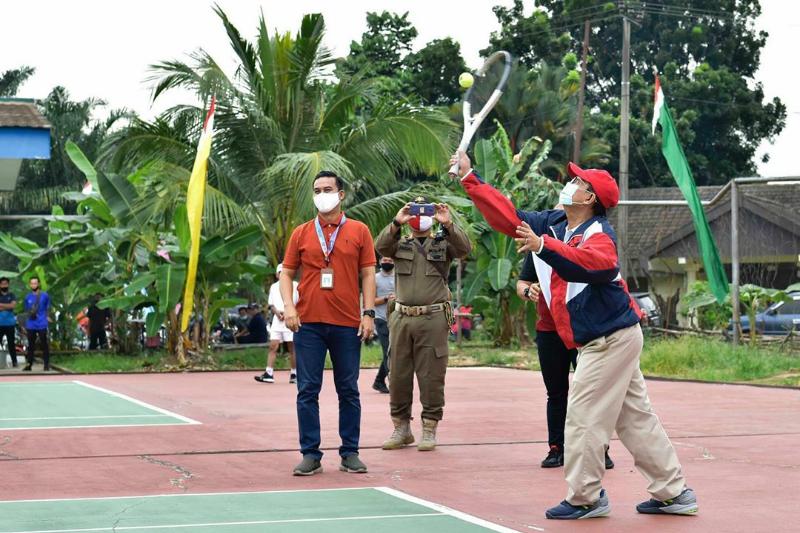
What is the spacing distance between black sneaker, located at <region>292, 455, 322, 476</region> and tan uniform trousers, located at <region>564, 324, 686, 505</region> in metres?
2.31

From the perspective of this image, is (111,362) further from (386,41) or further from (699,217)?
(386,41)

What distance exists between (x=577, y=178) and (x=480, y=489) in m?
2.18

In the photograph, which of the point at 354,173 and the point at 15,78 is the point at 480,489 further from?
the point at 15,78

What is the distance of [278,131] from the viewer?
81.3 feet

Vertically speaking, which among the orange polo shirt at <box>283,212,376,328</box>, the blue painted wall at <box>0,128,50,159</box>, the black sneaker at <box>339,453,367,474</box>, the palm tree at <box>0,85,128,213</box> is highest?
the palm tree at <box>0,85,128,213</box>

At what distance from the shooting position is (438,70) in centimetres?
5153

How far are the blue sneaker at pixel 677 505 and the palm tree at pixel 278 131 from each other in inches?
664

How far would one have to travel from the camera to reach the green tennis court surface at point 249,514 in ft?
22.4

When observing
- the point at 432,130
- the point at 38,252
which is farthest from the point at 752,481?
the point at 38,252

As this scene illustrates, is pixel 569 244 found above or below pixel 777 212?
below

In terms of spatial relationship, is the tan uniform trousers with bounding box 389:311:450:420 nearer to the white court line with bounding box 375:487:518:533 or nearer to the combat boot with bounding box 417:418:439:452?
the combat boot with bounding box 417:418:439:452

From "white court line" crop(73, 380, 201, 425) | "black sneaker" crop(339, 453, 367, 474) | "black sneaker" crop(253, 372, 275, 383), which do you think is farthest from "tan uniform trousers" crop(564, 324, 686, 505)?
"black sneaker" crop(253, 372, 275, 383)

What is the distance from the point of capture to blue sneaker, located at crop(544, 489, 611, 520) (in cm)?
713

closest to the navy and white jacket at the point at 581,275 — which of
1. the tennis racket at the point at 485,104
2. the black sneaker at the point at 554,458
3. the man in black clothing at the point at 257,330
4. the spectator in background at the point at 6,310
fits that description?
the tennis racket at the point at 485,104
